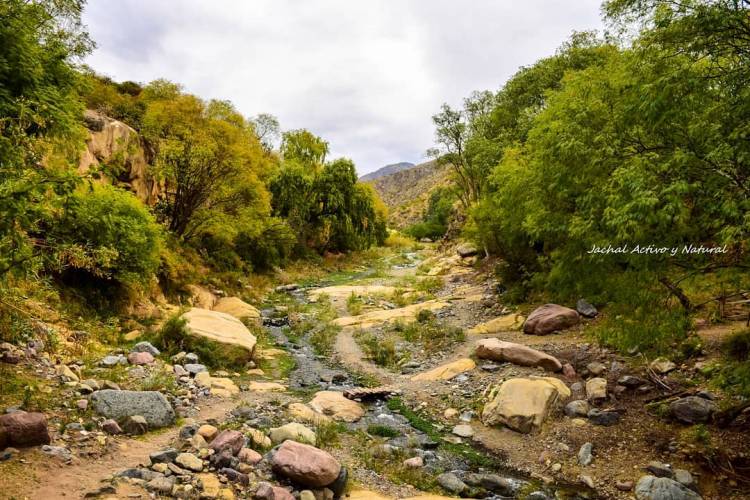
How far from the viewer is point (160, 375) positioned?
964 centimetres

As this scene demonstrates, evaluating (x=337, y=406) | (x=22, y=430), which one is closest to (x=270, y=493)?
(x=22, y=430)

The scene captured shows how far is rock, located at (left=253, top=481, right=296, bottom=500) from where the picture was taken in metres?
5.96

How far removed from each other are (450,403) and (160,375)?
695cm

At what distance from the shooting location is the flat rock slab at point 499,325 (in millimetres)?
15578

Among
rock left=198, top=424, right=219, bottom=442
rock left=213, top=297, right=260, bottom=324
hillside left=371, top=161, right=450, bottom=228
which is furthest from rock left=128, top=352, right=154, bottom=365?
hillside left=371, top=161, right=450, bottom=228

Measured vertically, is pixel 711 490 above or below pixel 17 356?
below

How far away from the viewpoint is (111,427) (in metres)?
7.03

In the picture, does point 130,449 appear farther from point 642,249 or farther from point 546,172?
point 546,172

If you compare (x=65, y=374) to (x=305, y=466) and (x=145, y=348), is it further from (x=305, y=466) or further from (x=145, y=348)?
(x=305, y=466)

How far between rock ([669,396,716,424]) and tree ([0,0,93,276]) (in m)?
10.7

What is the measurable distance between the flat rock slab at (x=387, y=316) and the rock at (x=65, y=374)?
1096cm

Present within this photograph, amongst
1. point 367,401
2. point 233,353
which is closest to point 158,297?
point 233,353

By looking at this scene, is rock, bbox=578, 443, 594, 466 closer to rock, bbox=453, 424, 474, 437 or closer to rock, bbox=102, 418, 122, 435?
rock, bbox=453, 424, 474, 437

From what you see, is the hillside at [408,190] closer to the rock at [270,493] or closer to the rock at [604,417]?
the rock at [604,417]
